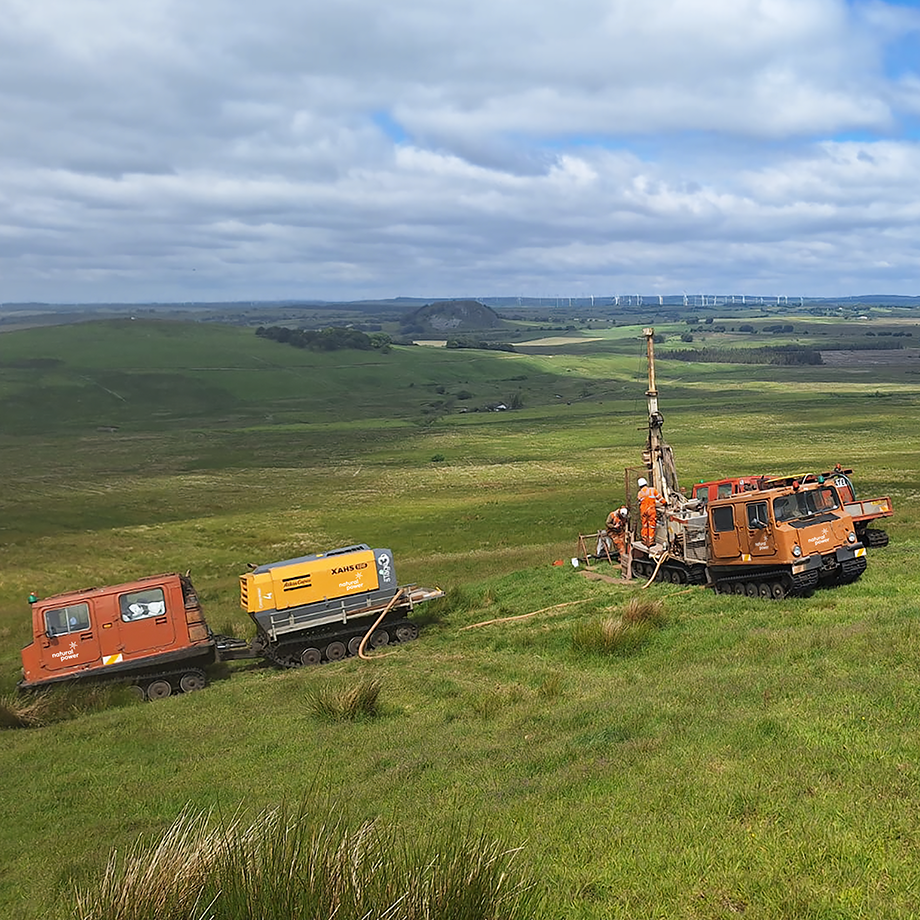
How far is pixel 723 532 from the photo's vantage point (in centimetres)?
2331

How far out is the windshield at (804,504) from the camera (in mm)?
22188

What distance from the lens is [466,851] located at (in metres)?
6.09

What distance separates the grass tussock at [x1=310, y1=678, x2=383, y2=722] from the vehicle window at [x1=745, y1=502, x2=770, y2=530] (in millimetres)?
10961

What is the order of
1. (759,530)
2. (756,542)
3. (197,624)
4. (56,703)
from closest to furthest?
(56,703) → (759,530) → (756,542) → (197,624)

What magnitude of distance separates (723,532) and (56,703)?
57.6 ft

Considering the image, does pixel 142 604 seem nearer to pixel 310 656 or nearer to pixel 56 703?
pixel 56 703

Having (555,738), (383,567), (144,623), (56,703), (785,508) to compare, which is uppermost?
(785,508)

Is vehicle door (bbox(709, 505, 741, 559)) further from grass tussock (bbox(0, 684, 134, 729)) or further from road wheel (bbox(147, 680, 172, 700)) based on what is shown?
grass tussock (bbox(0, 684, 134, 729))

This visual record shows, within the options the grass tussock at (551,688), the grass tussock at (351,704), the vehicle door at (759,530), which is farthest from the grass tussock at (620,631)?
the grass tussock at (351,704)

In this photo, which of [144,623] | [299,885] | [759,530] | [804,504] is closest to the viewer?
[299,885]

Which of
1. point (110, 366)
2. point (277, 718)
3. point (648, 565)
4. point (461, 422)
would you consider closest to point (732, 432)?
point (461, 422)

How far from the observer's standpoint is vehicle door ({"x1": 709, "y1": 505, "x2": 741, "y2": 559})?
23031 mm

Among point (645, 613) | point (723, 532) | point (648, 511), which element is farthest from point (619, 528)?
point (645, 613)

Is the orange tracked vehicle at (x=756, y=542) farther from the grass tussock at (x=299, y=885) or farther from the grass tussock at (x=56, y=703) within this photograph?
the grass tussock at (x=299, y=885)
